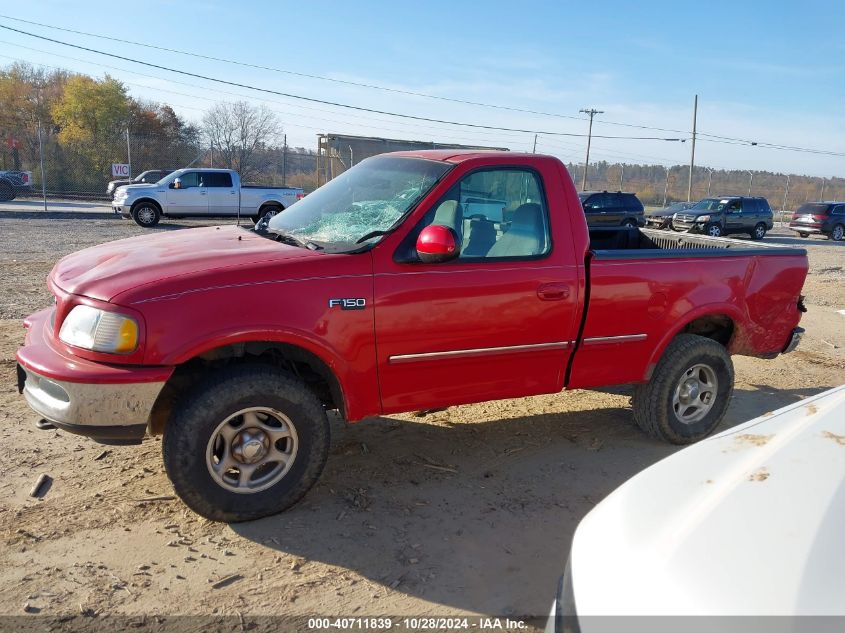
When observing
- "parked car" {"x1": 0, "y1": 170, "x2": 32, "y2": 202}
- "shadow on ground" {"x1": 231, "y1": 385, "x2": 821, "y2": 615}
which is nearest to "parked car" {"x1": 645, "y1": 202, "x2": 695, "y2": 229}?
"shadow on ground" {"x1": 231, "y1": 385, "x2": 821, "y2": 615}

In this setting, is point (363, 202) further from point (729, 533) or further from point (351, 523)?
point (729, 533)

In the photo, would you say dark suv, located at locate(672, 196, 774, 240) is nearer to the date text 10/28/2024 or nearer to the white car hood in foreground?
the date text 10/28/2024

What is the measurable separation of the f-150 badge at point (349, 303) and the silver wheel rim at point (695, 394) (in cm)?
253

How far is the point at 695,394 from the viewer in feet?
16.2

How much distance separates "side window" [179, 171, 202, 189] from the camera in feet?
71.3

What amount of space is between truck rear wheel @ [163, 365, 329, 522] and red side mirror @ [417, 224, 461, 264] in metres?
0.98

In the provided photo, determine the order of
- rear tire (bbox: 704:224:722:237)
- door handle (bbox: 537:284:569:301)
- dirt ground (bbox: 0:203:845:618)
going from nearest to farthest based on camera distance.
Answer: dirt ground (bbox: 0:203:845:618)
door handle (bbox: 537:284:569:301)
rear tire (bbox: 704:224:722:237)

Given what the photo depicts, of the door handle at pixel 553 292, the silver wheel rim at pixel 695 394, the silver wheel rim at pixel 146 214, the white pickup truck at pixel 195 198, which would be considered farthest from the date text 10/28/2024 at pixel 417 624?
the silver wheel rim at pixel 146 214

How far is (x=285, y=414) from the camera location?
353 cm

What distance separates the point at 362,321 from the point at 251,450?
34.9 inches

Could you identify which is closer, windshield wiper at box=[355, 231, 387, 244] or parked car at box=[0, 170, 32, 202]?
windshield wiper at box=[355, 231, 387, 244]

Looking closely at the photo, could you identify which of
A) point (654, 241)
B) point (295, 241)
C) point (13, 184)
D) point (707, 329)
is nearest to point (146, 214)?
point (13, 184)

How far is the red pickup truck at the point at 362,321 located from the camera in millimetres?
3266

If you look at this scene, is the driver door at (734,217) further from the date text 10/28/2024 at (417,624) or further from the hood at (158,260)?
the date text 10/28/2024 at (417,624)
